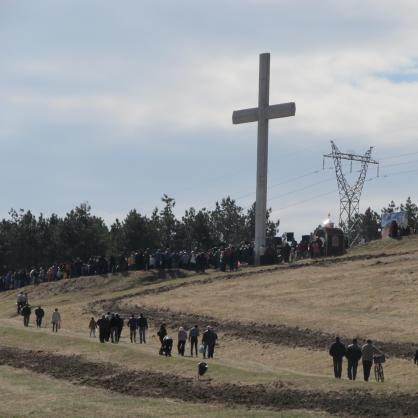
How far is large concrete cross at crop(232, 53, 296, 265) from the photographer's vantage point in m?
77.2

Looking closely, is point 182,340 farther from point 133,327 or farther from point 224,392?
point 224,392

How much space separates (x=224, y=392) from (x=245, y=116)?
1791 inches

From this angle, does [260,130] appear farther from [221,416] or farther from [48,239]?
[221,416]

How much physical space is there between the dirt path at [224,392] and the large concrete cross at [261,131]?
3388 cm

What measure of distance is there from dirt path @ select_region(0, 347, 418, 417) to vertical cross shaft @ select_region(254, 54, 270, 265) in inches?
1331

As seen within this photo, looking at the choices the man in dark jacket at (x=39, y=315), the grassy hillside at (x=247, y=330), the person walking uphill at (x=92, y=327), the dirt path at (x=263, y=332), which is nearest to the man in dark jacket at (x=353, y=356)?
the grassy hillside at (x=247, y=330)

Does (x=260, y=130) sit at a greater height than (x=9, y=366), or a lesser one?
Result: greater

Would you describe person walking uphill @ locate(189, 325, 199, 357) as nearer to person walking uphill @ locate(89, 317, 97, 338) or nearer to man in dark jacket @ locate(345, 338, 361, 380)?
person walking uphill @ locate(89, 317, 97, 338)

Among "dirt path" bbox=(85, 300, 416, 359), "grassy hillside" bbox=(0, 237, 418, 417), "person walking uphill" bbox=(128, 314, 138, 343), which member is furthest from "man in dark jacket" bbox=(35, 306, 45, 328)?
"person walking uphill" bbox=(128, 314, 138, 343)

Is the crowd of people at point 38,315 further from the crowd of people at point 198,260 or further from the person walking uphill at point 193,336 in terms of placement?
the person walking uphill at point 193,336

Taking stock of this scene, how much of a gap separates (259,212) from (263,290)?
45.8 feet

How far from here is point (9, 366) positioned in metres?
45.5

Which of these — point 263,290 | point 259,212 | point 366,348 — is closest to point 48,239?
point 259,212

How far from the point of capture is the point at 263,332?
52.3 metres
